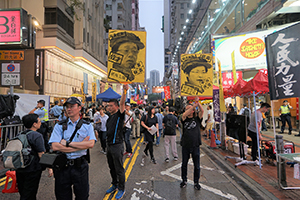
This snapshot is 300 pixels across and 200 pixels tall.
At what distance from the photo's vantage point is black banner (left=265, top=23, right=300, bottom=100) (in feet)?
14.8

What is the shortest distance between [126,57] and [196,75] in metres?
3.76

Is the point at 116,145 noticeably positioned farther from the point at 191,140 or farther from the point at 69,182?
the point at 191,140

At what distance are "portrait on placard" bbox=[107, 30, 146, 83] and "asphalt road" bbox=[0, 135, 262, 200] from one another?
2.89 m

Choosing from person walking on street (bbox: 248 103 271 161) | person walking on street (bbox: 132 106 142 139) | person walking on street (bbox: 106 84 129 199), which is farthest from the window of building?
person walking on street (bbox: 248 103 271 161)

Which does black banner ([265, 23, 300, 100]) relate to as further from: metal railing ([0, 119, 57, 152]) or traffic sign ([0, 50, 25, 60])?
traffic sign ([0, 50, 25, 60])

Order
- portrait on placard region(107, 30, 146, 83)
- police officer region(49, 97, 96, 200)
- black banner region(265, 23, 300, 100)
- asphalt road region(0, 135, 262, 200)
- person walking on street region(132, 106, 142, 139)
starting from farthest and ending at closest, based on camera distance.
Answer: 1. person walking on street region(132, 106, 142, 139)
2. portrait on placard region(107, 30, 146, 83)
3. black banner region(265, 23, 300, 100)
4. asphalt road region(0, 135, 262, 200)
5. police officer region(49, 97, 96, 200)

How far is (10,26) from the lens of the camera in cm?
1235

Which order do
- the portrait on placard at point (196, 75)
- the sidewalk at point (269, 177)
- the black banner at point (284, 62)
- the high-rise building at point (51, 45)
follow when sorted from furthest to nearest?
the high-rise building at point (51, 45)
the portrait on placard at point (196, 75)
the black banner at point (284, 62)
the sidewalk at point (269, 177)

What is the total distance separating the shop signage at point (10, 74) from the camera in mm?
7109

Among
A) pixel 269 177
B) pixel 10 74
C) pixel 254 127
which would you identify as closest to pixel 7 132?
pixel 10 74

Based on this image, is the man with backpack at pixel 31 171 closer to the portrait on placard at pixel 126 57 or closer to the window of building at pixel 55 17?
the portrait on placard at pixel 126 57

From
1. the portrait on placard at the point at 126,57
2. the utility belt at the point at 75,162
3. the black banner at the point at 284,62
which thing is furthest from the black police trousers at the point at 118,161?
the black banner at the point at 284,62

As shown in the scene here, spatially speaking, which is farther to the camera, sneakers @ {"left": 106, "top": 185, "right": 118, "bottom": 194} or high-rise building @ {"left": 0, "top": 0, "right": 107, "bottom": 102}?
high-rise building @ {"left": 0, "top": 0, "right": 107, "bottom": 102}

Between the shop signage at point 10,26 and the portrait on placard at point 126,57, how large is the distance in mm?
9288
